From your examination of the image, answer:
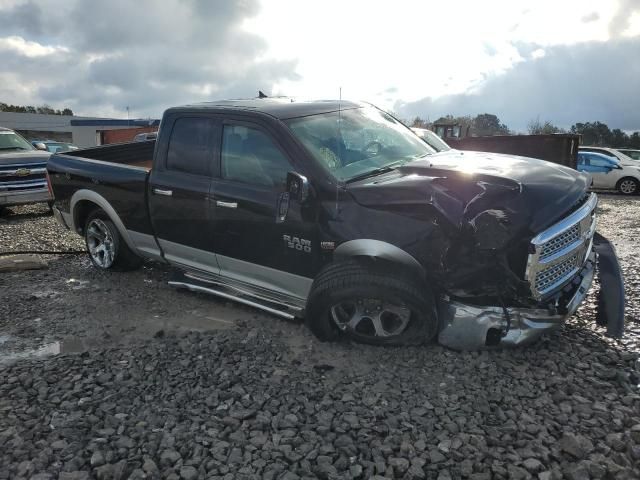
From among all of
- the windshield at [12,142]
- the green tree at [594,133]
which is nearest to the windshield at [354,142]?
the windshield at [12,142]

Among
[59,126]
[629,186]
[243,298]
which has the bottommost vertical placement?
[243,298]

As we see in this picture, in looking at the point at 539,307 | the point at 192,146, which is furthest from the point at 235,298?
the point at 539,307

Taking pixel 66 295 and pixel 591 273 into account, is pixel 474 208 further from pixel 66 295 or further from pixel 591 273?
pixel 66 295

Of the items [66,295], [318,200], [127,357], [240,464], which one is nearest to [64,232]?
[66,295]

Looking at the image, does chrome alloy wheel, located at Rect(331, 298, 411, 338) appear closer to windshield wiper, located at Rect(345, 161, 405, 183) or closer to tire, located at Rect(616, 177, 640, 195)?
windshield wiper, located at Rect(345, 161, 405, 183)

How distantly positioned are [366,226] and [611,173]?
1464 cm

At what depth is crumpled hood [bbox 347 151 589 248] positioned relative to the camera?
3.22 m

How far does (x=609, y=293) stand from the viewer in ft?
12.7

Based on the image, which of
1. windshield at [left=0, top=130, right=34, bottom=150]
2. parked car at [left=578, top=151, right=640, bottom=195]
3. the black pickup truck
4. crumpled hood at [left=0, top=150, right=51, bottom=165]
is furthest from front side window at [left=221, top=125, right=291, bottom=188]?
parked car at [left=578, top=151, right=640, bottom=195]

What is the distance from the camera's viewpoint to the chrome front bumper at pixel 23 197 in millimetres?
9672

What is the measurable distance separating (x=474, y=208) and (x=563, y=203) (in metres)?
0.67

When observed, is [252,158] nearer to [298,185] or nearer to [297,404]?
[298,185]

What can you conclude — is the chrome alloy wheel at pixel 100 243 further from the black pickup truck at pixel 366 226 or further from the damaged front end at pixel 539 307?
the damaged front end at pixel 539 307

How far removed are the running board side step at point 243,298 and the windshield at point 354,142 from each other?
1.18m
